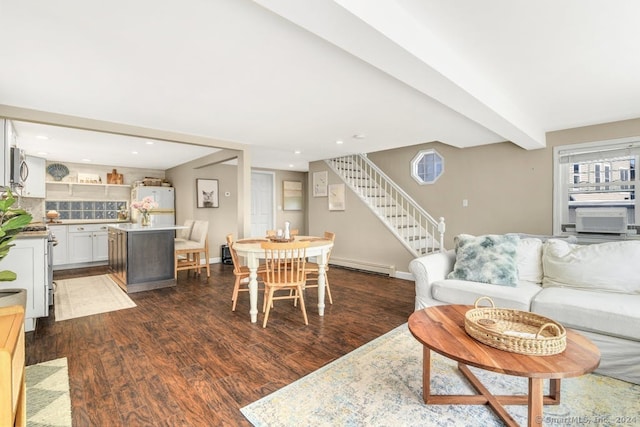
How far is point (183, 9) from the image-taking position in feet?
5.17

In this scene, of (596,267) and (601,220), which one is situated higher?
(601,220)

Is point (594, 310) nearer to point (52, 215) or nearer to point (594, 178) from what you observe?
point (594, 178)

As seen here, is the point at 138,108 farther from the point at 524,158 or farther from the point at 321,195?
the point at 524,158

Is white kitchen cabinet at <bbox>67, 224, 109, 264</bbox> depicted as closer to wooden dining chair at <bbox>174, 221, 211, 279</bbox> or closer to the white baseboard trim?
wooden dining chair at <bbox>174, 221, 211, 279</bbox>

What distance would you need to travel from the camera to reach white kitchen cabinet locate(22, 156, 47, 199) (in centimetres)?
547

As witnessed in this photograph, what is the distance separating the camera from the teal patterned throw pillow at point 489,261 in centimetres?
276

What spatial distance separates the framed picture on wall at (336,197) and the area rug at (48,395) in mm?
4681

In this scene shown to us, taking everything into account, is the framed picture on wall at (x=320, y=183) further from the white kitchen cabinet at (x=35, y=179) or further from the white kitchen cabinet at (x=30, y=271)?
the white kitchen cabinet at (x=35, y=179)

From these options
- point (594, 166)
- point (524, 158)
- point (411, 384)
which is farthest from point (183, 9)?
point (594, 166)

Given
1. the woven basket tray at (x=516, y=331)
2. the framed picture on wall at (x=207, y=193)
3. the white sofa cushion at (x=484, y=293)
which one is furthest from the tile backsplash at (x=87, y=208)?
the woven basket tray at (x=516, y=331)

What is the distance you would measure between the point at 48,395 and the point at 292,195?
6887 mm

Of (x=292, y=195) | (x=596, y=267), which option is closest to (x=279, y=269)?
(x=596, y=267)

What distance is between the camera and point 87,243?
20.4ft

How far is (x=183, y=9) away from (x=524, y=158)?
4.57 metres
